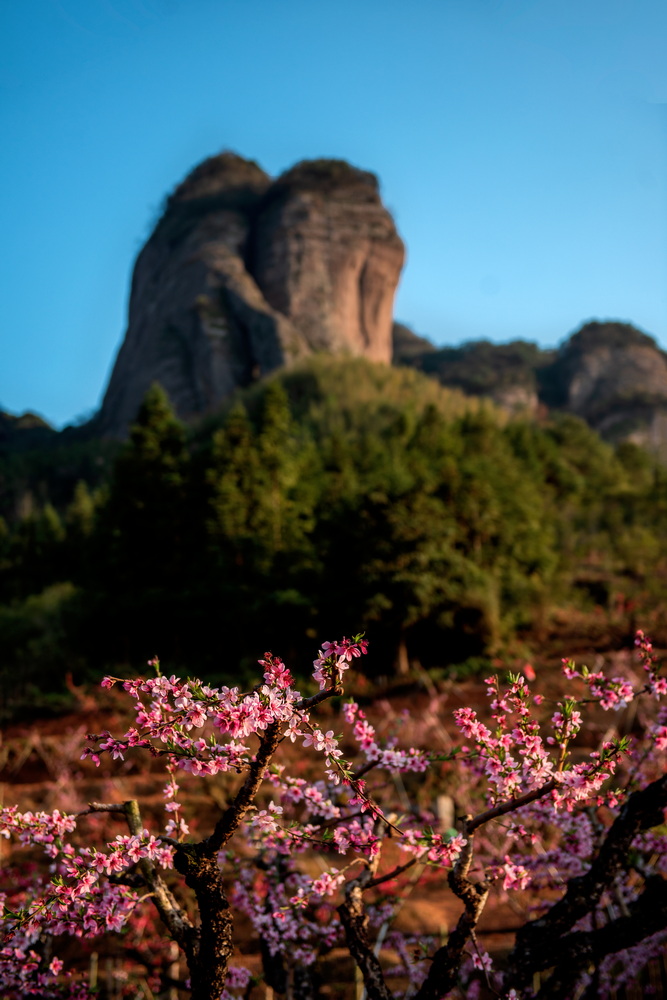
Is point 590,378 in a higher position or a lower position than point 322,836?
higher

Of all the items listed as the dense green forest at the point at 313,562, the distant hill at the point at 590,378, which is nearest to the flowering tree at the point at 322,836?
the dense green forest at the point at 313,562

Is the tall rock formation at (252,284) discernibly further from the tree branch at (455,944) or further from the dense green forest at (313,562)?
the tree branch at (455,944)

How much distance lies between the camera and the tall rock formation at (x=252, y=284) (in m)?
59.4

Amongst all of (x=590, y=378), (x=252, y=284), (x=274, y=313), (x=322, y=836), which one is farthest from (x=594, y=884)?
(x=590, y=378)

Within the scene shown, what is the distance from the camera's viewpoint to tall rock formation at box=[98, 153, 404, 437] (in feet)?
195

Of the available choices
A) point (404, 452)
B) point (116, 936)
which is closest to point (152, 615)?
point (404, 452)

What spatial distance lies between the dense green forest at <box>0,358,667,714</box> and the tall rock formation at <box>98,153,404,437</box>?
3561 centimetres

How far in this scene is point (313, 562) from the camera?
17.1m

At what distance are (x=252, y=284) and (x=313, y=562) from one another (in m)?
51.9

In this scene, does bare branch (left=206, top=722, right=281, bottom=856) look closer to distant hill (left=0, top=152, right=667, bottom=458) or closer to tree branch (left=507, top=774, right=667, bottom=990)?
tree branch (left=507, top=774, right=667, bottom=990)

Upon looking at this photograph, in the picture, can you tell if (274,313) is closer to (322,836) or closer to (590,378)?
(590,378)

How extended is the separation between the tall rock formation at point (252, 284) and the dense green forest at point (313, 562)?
117ft

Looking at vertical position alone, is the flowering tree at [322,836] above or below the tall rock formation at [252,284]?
below

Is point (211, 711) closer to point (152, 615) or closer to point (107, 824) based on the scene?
point (107, 824)
